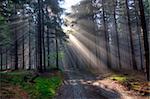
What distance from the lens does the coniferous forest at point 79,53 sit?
1684 cm

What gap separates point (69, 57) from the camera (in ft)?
268

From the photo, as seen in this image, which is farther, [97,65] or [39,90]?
[97,65]

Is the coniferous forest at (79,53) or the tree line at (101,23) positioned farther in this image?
the tree line at (101,23)

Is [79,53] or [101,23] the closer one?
[101,23]

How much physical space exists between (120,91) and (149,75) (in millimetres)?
4150

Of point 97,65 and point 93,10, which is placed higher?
point 93,10

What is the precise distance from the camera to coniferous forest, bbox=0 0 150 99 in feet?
55.3

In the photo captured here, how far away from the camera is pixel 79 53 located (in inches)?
2354

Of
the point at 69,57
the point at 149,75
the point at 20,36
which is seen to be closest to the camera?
the point at 149,75

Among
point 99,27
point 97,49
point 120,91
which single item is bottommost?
point 120,91

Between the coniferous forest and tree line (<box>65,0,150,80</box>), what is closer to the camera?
the coniferous forest

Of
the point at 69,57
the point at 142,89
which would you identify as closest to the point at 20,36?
the point at 142,89

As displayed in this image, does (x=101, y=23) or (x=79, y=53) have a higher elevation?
(x=101, y=23)

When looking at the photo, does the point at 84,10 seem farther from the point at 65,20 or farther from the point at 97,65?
the point at 97,65
